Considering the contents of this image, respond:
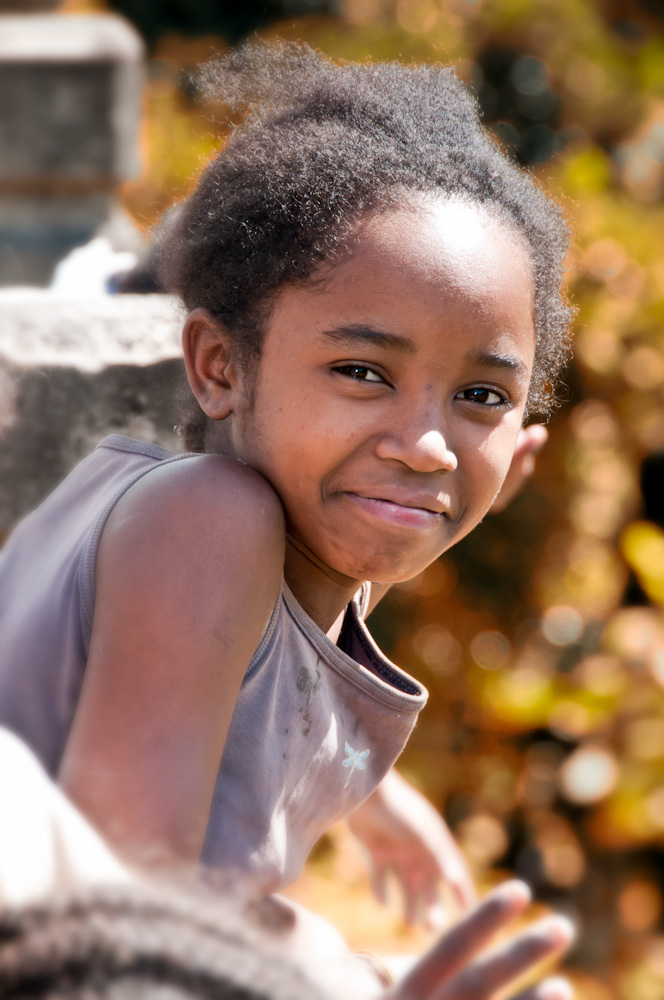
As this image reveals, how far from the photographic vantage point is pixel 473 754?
3463 mm

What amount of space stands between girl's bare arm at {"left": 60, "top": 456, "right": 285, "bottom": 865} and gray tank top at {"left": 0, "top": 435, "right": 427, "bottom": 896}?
67mm

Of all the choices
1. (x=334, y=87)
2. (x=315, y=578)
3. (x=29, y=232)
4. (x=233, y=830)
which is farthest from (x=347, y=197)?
(x=29, y=232)

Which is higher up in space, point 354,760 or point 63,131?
point 63,131

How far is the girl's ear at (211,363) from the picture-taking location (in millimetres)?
1284

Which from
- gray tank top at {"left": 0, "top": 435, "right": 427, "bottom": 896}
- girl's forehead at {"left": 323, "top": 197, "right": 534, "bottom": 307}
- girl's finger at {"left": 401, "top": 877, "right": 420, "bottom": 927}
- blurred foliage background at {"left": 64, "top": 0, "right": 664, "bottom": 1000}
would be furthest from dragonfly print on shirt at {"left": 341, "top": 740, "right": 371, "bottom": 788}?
blurred foliage background at {"left": 64, "top": 0, "right": 664, "bottom": 1000}

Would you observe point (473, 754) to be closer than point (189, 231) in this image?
No

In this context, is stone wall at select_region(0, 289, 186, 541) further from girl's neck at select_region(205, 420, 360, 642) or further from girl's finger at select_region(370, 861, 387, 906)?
girl's finger at select_region(370, 861, 387, 906)

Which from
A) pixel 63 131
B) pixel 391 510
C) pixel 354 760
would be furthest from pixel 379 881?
pixel 63 131

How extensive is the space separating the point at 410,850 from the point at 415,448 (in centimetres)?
103

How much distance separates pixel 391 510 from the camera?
3.84 feet

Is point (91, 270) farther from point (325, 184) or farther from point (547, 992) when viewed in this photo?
point (547, 992)

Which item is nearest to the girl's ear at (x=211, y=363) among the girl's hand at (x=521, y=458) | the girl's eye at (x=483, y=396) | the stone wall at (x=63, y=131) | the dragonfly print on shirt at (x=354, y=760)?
the girl's eye at (x=483, y=396)

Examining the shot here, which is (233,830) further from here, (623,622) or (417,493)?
(623,622)

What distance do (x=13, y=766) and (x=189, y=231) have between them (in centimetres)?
86
